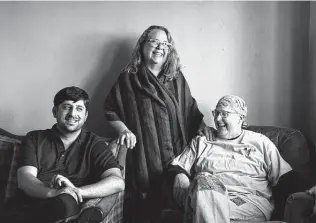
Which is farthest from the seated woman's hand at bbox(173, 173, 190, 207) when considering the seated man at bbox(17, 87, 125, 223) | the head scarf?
the head scarf

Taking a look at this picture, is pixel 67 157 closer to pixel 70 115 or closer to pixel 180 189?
pixel 70 115

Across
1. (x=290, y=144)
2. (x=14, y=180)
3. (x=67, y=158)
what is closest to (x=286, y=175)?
(x=290, y=144)

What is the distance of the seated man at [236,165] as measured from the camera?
1.97 metres

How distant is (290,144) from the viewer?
230cm

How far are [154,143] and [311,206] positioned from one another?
40.6 inches

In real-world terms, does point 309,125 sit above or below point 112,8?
below

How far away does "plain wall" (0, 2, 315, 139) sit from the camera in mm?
2848

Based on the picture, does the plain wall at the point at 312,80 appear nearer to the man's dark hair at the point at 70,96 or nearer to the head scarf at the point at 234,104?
the head scarf at the point at 234,104

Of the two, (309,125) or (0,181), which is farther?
(309,125)

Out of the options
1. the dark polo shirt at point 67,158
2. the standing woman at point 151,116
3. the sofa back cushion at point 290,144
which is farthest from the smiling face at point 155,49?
the sofa back cushion at point 290,144

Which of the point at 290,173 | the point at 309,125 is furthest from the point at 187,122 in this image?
the point at 309,125

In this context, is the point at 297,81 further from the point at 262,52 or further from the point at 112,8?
the point at 112,8

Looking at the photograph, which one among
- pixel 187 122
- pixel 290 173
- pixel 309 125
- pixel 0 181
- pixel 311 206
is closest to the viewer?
pixel 311 206

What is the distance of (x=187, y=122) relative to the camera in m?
2.56
